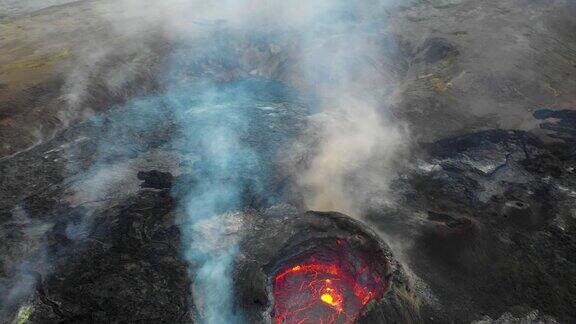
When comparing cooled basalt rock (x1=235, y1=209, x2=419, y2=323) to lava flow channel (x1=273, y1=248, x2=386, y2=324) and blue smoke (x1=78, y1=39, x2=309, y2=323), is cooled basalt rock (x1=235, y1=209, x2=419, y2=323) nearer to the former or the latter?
lava flow channel (x1=273, y1=248, x2=386, y2=324)

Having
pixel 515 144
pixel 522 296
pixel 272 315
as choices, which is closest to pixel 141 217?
pixel 272 315

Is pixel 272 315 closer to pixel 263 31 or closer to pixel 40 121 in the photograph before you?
pixel 40 121

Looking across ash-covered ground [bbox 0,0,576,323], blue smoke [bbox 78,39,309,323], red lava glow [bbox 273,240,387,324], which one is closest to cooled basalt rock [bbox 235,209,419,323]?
red lava glow [bbox 273,240,387,324]

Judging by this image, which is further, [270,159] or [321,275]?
[270,159]

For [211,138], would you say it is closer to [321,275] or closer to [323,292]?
[321,275]

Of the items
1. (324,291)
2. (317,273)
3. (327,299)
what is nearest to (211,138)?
(317,273)

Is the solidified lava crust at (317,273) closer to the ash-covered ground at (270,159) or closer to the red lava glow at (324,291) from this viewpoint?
the red lava glow at (324,291)
